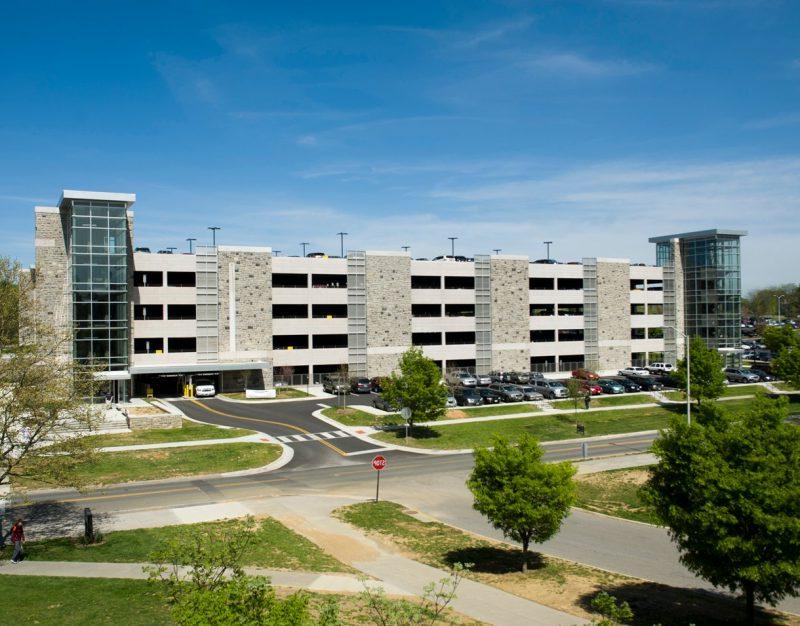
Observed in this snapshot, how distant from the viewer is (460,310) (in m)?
80.6

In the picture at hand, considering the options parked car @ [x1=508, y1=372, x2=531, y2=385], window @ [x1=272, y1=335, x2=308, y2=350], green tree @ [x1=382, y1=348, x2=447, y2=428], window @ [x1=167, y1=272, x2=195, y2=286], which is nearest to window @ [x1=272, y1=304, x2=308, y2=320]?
window @ [x1=272, y1=335, x2=308, y2=350]

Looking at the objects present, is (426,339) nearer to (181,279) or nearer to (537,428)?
(537,428)

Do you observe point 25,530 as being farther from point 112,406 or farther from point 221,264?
point 221,264

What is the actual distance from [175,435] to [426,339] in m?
37.8

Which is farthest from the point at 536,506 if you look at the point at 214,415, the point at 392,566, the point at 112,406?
the point at 112,406

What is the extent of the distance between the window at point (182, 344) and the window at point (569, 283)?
150 feet

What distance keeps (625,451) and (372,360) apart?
3385 centimetres

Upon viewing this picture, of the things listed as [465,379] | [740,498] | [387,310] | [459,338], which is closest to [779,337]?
[459,338]

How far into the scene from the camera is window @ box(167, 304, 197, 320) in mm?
63906

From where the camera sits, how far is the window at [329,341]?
7044 cm

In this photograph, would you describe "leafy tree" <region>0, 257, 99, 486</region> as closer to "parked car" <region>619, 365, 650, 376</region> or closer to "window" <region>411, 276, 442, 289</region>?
"window" <region>411, 276, 442, 289</region>

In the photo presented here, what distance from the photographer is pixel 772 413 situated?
17047 mm

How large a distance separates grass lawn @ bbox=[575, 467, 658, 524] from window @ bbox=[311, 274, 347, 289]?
137ft

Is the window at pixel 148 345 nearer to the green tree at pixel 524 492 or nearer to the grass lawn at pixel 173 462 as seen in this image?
the grass lawn at pixel 173 462
